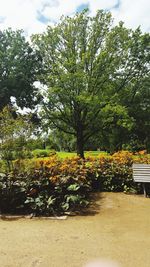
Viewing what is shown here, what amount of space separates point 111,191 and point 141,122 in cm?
1564

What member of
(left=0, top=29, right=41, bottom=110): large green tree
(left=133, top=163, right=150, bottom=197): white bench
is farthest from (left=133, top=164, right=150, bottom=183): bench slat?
(left=0, top=29, right=41, bottom=110): large green tree

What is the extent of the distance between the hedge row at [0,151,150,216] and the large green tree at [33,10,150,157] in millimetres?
10989

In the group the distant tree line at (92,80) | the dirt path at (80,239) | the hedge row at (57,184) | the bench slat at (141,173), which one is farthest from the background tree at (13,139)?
the distant tree line at (92,80)

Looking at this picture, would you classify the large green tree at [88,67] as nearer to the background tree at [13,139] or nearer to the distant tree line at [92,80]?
the distant tree line at [92,80]

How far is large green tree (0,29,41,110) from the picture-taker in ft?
78.0

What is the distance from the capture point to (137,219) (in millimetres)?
5676

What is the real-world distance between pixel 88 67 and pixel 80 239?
17.1 meters

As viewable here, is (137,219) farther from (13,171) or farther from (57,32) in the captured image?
(57,32)

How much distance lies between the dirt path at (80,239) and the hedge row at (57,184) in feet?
2.06

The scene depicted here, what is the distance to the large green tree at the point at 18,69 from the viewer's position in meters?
23.8

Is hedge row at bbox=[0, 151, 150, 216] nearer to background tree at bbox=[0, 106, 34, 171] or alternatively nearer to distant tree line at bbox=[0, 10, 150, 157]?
background tree at bbox=[0, 106, 34, 171]

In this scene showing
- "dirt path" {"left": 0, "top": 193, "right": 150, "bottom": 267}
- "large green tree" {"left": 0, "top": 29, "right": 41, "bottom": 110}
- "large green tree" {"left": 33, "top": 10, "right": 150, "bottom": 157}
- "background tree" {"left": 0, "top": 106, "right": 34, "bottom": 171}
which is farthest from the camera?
"large green tree" {"left": 0, "top": 29, "right": 41, "bottom": 110}

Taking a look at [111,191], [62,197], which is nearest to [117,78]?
[111,191]

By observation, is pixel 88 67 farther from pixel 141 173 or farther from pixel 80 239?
pixel 80 239
